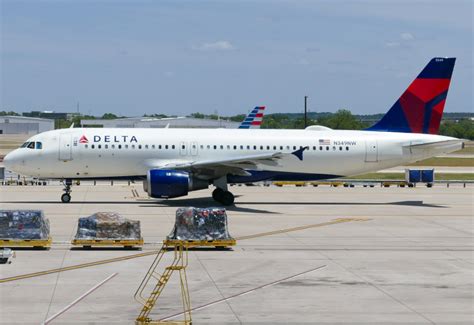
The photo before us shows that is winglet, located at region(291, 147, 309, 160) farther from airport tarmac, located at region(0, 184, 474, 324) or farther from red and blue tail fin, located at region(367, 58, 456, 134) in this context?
red and blue tail fin, located at region(367, 58, 456, 134)

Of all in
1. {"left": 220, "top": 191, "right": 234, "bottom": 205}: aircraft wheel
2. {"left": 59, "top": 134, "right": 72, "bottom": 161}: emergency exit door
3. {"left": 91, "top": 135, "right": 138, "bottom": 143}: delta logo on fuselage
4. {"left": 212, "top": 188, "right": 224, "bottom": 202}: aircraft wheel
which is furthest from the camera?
{"left": 91, "top": 135, "right": 138, "bottom": 143}: delta logo on fuselage

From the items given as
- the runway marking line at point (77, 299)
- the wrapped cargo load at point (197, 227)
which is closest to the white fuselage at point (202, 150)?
the wrapped cargo load at point (197, 227)

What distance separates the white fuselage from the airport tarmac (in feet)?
6.26

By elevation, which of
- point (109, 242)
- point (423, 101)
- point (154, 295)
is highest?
point (423, 101)

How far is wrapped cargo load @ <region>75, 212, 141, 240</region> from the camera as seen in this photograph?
26.3 m

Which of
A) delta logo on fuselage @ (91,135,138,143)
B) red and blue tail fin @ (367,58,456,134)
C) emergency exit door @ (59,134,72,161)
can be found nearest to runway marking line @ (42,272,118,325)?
emergency exit door @ (59,134,72,161)

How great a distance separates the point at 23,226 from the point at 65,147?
14.8 metres

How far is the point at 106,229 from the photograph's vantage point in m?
26.5

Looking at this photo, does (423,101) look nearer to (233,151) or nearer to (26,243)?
(233,151)

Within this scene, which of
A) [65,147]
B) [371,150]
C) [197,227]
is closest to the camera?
[197,227]

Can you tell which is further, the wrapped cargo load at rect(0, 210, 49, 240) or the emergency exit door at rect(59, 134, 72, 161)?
the emergency exit door at rect(59, 134, 72, 161)

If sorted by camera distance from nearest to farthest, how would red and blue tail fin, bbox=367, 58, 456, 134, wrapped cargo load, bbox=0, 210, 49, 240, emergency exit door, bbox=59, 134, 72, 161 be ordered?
wrapped cargo load, bbox=0, 210, 49, 240, emergency exit door, bbox=59, 134, 72, 161, red and blue tail fin, bbox=367, 58, 456, 134

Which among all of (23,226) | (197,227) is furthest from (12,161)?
(197,227)

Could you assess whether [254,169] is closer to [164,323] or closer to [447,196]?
[447,196]
